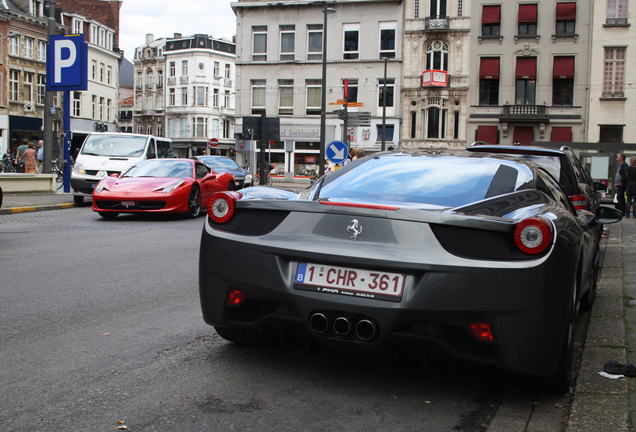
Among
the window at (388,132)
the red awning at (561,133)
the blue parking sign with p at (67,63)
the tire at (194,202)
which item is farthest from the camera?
the window at (388,132)

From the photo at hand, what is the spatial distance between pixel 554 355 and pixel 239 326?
161cm

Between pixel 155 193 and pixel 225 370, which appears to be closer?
pixel 225 370

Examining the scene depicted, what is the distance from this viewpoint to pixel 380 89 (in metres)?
46.4

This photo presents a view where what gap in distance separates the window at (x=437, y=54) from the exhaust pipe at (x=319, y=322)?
44.5 metres

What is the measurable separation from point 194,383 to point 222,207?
950 mm

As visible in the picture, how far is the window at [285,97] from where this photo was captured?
4816 cm

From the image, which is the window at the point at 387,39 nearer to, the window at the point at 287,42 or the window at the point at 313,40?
the window at the point at 313,40

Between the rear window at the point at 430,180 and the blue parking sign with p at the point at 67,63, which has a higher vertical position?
the blue parking sign with p at the point at 67,63

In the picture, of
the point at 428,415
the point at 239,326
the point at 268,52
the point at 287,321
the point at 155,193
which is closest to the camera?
the point at 428,415

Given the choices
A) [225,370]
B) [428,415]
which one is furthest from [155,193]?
[428,415]

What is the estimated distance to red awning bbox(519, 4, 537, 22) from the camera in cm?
4378

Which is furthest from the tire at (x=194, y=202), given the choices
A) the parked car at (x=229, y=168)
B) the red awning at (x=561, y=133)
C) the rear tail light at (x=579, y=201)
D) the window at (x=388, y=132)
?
the red awning at (x=561, y=133)

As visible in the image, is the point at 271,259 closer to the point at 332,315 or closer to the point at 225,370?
the point at 332,315

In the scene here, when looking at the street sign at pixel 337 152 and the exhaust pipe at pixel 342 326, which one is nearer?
the exhaust pipe at pixel 342 326
